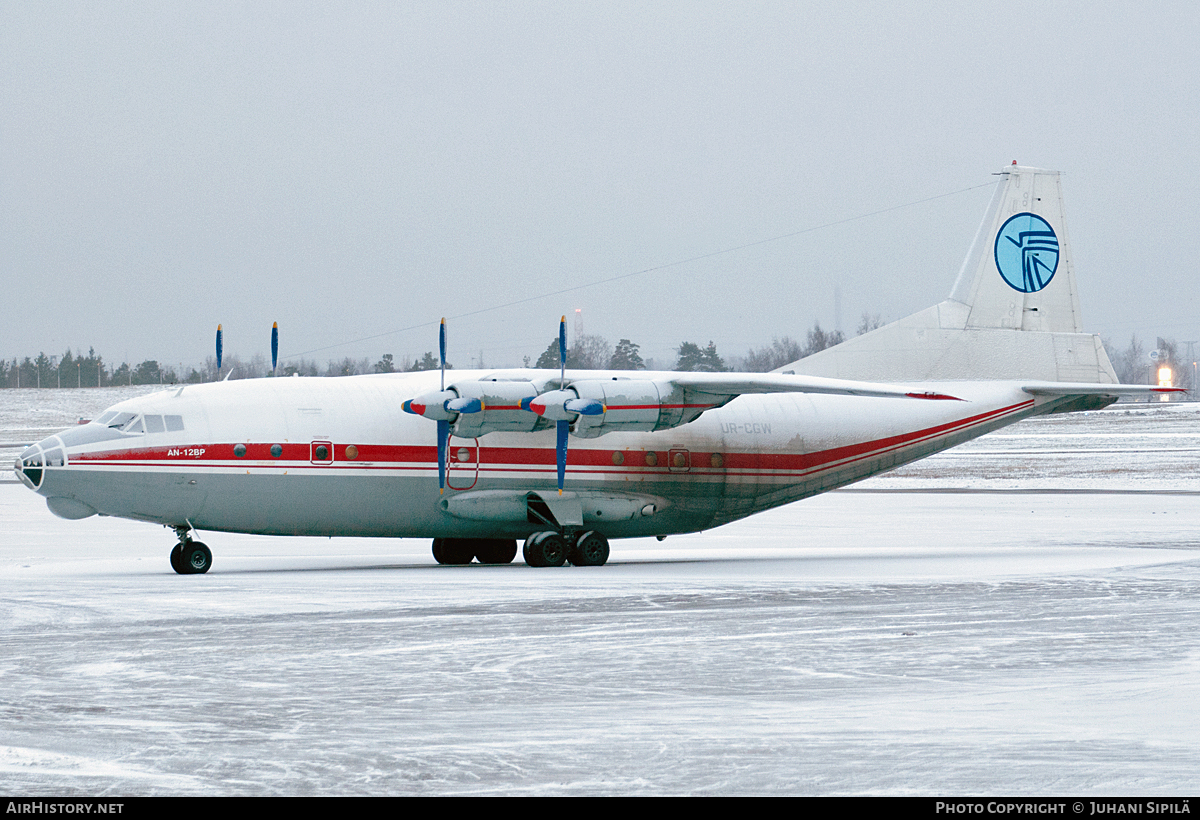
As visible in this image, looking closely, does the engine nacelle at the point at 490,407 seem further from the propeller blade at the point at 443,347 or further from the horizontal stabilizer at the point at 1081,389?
the horizontal stabilizer at the point at 1081,389

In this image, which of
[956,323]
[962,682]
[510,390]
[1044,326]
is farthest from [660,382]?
[962,682]

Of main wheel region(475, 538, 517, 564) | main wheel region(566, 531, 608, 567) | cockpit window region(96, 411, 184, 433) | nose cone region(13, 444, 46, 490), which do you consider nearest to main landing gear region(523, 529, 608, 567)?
main wheel region(566, 531, 608, 567)

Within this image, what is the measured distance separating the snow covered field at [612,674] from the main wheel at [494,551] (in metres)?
1.26

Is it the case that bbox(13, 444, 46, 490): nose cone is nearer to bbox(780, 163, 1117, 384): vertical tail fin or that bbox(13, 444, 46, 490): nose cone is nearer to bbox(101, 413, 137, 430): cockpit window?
bbox(101, 413, 137, 430): cockpit window

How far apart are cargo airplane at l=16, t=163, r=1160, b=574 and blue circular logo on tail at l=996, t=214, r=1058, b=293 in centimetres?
5

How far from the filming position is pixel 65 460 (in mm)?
25031

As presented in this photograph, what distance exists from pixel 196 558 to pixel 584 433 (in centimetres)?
779

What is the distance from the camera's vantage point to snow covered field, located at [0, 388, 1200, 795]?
30.5 feet

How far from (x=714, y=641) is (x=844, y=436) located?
51.7 ft

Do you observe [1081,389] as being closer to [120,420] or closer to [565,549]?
[565,549]

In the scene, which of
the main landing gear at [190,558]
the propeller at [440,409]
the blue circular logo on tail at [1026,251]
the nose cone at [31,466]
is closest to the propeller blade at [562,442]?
the propeller at [440,409]

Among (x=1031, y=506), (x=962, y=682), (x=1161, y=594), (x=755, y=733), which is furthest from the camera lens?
(x=1031, y=506)

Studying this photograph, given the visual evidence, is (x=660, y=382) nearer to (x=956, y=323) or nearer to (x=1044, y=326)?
(x=956, y=323)

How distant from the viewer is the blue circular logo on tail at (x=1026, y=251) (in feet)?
109
